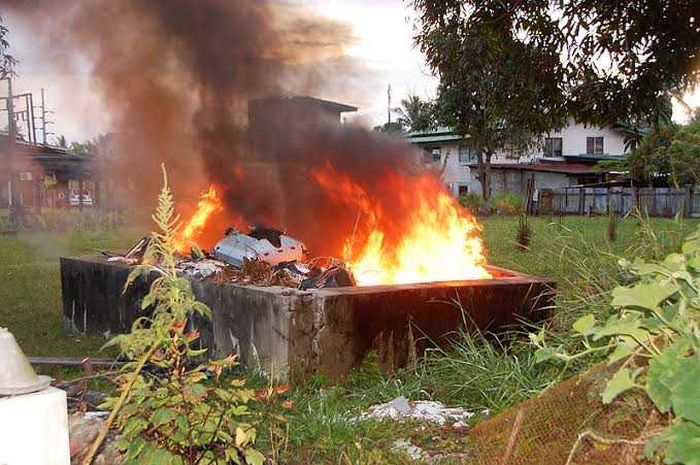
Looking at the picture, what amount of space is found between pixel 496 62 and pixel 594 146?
40864mm

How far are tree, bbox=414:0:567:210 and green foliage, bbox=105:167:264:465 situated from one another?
249 inches

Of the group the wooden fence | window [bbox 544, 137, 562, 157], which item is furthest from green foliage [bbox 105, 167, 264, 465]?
window [bbox 544, 137, 562, 157]

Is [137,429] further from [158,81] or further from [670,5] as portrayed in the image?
[158,81]

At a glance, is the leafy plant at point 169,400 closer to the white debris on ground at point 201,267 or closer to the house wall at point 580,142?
the white debris on ground at point 201,267

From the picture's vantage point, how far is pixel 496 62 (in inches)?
338

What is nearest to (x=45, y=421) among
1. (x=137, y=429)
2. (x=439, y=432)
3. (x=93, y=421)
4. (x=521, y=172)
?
(x=137, y=429)

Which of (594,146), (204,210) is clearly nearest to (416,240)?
(204,210)

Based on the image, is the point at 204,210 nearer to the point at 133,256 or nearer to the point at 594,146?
the point at 133,256

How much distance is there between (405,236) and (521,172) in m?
36.4

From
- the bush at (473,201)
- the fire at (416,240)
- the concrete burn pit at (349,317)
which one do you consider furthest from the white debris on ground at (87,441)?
the bush at (473,201)

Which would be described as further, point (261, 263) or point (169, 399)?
point (261, 263)

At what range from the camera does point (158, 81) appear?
33.3ft

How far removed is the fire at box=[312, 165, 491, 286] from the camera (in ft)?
24.4

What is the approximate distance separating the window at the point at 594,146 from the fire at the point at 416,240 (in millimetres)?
41213
